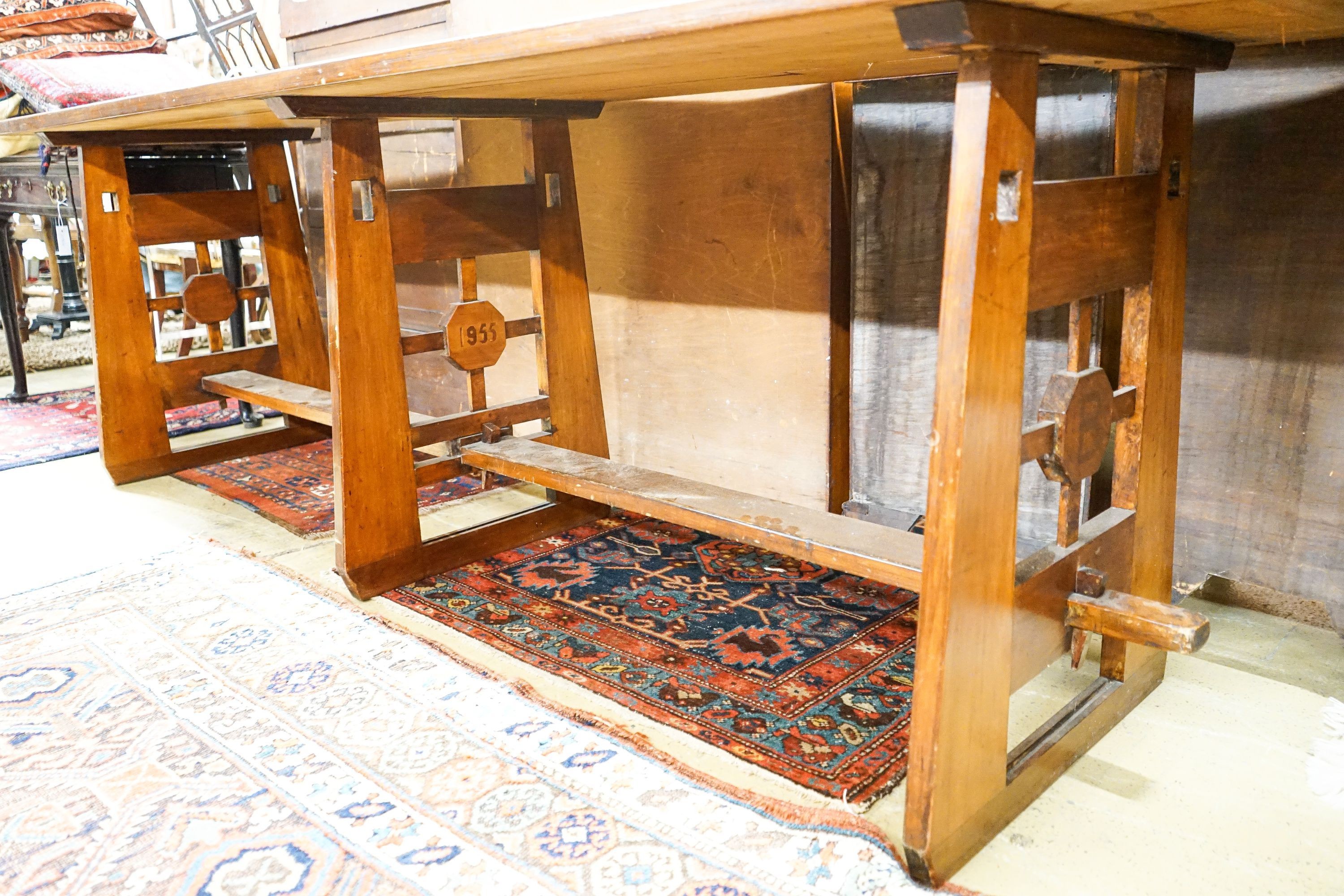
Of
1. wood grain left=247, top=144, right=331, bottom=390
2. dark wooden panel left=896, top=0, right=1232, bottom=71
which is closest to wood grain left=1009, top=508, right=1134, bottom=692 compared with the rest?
dark wooden panel left=896, top=0, right=1232, bottom=71

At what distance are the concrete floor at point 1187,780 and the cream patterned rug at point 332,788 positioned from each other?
0.10 metres

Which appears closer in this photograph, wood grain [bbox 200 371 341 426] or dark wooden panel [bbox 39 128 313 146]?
wood grain [bbox 200 371 341 426]

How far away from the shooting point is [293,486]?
9.16 ft

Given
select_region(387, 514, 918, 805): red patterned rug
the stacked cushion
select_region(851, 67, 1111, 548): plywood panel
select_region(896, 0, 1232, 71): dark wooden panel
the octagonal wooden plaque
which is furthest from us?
the stacked cushion

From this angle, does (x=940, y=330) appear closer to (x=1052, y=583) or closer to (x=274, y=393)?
(x=1052, y=583)

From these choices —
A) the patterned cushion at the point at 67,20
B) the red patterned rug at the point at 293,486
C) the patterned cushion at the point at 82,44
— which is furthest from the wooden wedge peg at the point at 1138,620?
the patterned cushion at the point at 67,20

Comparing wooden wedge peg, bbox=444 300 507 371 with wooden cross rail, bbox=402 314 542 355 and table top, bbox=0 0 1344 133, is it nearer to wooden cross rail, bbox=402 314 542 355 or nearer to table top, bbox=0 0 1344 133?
wooden cross rail, bbox=402 314 542 355

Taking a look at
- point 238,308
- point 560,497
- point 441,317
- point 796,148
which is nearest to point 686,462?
point 560,497

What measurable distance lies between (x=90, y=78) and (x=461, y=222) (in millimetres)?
1766

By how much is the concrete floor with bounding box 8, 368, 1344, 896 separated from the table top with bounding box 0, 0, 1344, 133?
3.01ft

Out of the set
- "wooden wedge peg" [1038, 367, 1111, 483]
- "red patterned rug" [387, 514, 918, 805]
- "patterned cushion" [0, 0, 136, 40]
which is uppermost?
"patterned cushion" [0, 0, 136, 40]

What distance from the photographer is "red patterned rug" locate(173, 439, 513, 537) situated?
8.29 ft

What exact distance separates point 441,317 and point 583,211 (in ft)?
2.41

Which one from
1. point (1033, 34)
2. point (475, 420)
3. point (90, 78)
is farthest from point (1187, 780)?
point (90, 78)
